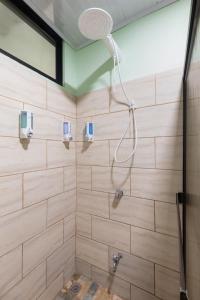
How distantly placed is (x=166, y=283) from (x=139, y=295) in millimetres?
247

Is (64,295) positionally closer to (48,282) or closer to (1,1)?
(48,282)

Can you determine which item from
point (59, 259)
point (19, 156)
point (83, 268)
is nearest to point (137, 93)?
point (19, 156)

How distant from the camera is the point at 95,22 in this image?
3.13 ft

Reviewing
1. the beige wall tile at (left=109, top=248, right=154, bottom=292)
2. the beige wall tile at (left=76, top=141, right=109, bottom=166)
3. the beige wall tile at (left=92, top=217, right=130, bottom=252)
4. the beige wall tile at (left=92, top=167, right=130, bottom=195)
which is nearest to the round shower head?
the beige wall tile at (left=76, top=141, right=109, bottom=166)

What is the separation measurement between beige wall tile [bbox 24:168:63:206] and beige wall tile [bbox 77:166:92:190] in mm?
199

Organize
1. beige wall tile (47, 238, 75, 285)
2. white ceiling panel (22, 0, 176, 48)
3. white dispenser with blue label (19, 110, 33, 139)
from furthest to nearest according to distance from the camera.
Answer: beige wall tile (47, 238, 75, 285)
white ceiling panel (22, 0, 176, 48)
white dispenser with blue label (19, 110, 33, 139)

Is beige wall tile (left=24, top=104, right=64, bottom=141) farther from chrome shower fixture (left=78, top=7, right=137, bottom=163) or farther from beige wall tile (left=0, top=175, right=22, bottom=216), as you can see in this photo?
chrome shower fixture (left=78, top=7, right=137, bottom=163)

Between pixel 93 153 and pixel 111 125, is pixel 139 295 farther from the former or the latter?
pixel 111 125

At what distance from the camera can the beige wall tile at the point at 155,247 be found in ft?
3.49

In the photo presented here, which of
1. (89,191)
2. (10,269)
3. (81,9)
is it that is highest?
(81,9)

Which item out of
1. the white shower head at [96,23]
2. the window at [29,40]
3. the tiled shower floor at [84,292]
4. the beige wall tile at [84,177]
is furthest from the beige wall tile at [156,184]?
the window at [29,40]

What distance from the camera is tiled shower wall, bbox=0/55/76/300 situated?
933 millimetres

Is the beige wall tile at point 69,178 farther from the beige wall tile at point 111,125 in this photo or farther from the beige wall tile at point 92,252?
the beige wall tile at point 92,252

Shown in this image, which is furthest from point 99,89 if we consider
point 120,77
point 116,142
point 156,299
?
point 156,299
